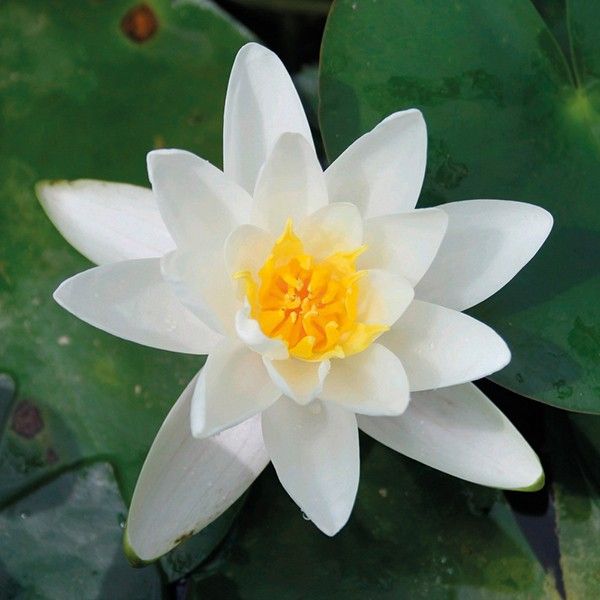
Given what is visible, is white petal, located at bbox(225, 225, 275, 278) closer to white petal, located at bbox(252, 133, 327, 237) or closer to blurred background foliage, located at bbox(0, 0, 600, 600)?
white petal, located at bbox(252, 133, 327, 237)

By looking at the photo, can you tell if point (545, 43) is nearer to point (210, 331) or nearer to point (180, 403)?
point (210, 331)

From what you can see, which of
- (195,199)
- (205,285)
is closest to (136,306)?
(205,285)

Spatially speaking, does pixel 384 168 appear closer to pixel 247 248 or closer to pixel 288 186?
pixel 288 186

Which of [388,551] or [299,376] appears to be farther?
[388,551]

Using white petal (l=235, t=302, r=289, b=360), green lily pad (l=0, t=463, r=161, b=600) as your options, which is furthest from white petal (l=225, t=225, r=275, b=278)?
green lily pad (l=0, t=463, r=161, b=600)

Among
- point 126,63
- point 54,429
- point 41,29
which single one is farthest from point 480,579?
point 41,29

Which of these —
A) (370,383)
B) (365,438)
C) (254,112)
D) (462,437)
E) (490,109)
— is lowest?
(365,438)
